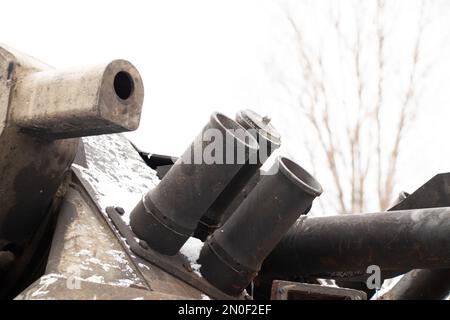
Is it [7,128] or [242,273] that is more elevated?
[7,128]

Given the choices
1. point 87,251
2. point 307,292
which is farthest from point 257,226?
point 87,251

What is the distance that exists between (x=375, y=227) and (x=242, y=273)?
2.56 ft

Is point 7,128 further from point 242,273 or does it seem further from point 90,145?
point 242,273

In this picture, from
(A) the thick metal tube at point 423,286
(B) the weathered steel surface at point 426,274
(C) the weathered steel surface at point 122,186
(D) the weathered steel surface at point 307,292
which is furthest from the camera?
(A) the thick metal tube at point 423,286

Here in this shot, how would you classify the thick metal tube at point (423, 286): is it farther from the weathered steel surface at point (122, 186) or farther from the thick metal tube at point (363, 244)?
the weathered steel surface at point (122, 186)

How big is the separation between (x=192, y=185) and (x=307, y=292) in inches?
30.7

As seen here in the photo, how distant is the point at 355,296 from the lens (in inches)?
138

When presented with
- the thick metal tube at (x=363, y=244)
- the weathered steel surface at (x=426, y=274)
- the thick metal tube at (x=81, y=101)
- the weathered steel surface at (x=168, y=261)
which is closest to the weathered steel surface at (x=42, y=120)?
the thick metal tube at (x=81, y=101)

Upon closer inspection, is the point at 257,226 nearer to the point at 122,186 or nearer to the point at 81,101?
the point at 122,186

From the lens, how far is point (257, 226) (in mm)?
4039

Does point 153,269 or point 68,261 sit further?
point 153,269

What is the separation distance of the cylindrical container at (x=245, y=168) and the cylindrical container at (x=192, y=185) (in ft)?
0.73

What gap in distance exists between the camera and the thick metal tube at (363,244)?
4.21 m
